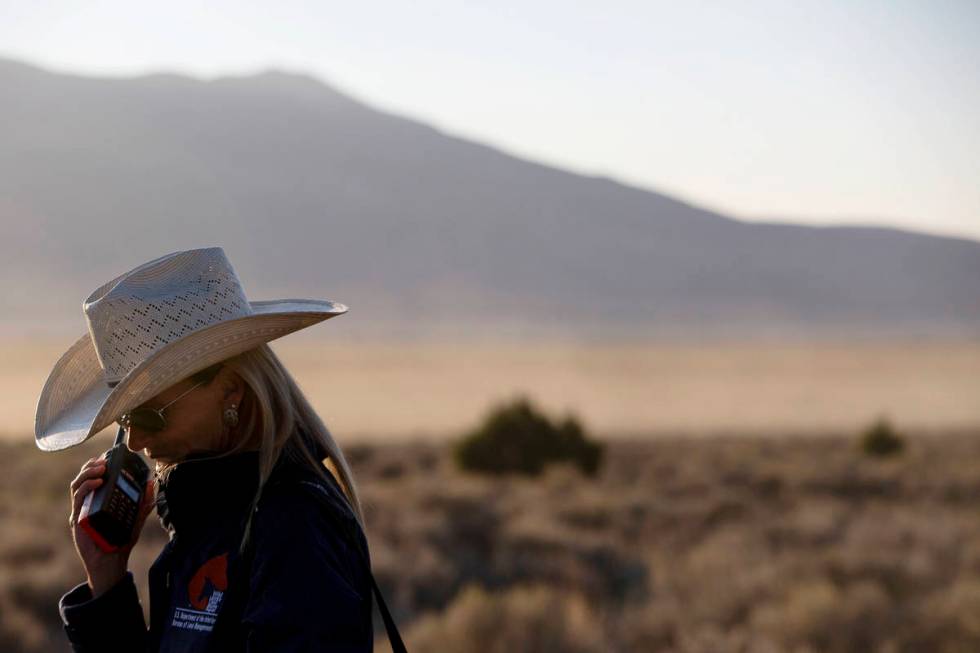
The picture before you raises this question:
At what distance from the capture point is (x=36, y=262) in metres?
76.1

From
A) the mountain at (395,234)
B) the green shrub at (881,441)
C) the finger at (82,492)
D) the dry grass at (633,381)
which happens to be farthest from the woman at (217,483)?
the mountain at (395,234)

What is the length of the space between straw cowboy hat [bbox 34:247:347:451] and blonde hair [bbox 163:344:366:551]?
0.14 ft

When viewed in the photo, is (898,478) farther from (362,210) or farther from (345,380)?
(362,210)

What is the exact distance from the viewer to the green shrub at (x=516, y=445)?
19031 mm

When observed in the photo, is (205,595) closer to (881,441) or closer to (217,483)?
(217,483)

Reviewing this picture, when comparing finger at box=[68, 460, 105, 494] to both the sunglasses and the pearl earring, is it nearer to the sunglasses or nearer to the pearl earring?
the sunglasses

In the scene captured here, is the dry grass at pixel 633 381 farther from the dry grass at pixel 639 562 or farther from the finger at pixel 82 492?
the finger at pixel 82 492

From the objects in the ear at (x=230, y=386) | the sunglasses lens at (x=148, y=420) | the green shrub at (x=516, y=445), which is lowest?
the green shrub at (x=516, y=445)

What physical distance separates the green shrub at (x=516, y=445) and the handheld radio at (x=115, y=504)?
1660 centimetres

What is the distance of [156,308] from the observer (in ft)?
7.70

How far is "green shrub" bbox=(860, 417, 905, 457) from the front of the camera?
25734mm

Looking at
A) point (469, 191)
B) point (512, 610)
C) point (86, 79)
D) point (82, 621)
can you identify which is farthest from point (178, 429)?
point (86, 79)

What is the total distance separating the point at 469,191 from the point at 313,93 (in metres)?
35.6

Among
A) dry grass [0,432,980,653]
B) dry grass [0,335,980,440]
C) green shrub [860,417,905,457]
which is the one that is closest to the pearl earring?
dry grass [0,432,980,653]
